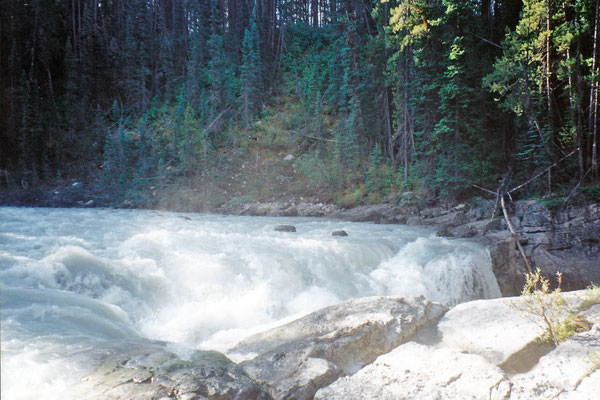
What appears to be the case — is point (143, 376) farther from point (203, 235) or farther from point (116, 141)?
point (116, 141)

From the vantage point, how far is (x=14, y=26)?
2567 cm

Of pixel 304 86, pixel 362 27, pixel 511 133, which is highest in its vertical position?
pixel 362 27

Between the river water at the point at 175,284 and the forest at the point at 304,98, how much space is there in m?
5.73

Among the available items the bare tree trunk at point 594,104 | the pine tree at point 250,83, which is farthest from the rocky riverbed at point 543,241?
the pine tree at point 250,83

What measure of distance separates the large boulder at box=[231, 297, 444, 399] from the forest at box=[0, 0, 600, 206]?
357 inches

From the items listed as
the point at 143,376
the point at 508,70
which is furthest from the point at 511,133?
the point at 143,376

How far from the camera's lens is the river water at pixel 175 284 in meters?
3.34

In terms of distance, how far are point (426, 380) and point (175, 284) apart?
4840mm

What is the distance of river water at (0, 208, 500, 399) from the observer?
334cm

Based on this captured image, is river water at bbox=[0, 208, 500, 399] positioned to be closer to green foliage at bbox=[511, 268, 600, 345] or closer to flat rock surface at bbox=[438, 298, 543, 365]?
flat rock surface at bbox=[438, 298, 543, 365]

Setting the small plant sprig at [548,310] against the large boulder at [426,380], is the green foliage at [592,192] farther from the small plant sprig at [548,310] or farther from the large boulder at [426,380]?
the large boulder at [426,380]

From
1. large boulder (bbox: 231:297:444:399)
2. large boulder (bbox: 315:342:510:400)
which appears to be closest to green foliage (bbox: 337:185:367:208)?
large boulder (bbox: 231:297:444:399)

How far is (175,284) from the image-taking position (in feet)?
19.9

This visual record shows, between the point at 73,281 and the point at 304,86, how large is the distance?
95.6ft
